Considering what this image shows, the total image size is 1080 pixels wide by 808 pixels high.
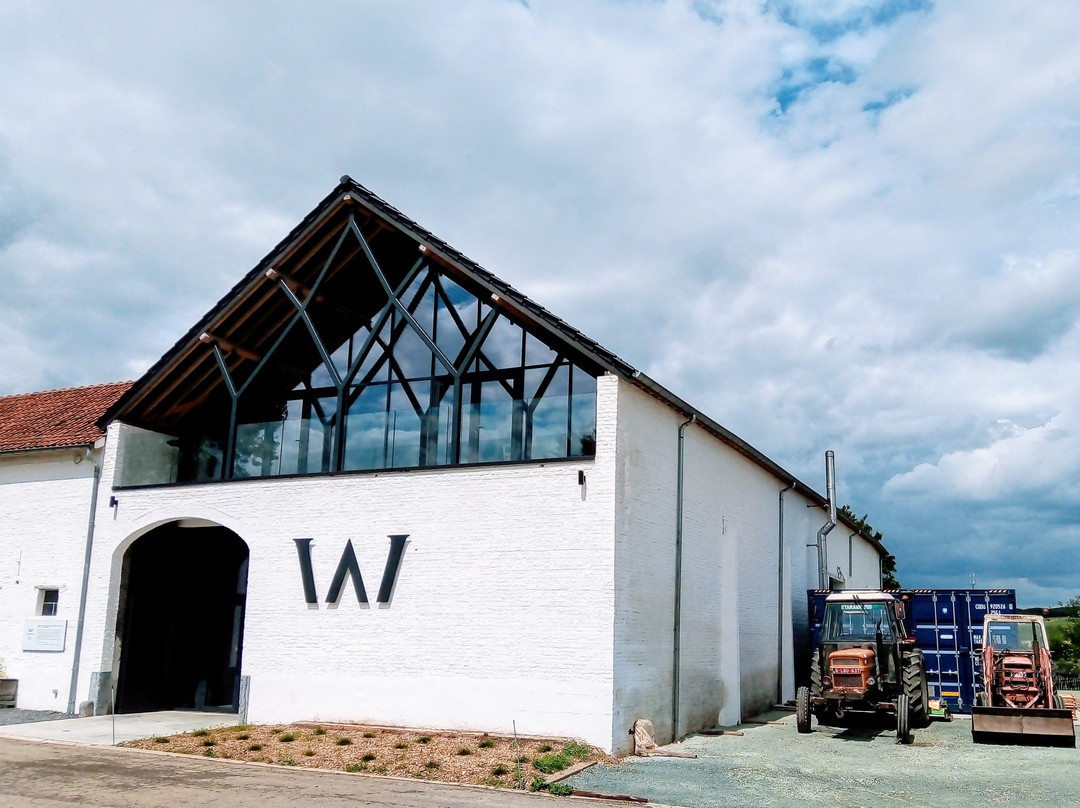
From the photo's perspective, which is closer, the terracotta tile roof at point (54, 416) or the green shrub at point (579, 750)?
the green shrub at point (579, 750)

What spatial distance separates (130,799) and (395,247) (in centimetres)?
1084

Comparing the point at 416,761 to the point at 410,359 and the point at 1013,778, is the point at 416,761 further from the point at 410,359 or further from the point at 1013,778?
the point at 1013,778

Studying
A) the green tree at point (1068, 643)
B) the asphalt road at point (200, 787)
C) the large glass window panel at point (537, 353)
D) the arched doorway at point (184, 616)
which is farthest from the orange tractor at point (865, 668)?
the green tree at point (1068, 643)

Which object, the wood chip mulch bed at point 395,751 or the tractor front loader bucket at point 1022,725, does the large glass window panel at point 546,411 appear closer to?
the wood chip mulch bed at point 395,751

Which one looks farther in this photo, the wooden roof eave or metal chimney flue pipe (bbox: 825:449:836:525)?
metal chimney flue pipe (bbox: 825:449:836:525)

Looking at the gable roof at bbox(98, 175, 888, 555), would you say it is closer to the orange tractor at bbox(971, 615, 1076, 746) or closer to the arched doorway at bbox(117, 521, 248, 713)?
the arched doorway at bbox(117, 521, 248, 713)

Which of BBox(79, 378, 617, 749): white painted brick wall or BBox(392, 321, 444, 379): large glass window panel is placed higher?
BBox(392, 321, 444, 379): large glass window panel

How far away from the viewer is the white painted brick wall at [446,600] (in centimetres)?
1412

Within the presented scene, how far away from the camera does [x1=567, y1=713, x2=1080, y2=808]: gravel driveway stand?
1113cm

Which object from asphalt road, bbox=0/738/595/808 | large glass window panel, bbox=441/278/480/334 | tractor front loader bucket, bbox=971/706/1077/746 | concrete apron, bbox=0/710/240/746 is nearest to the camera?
asphalt road, bbox=0/738/595/808

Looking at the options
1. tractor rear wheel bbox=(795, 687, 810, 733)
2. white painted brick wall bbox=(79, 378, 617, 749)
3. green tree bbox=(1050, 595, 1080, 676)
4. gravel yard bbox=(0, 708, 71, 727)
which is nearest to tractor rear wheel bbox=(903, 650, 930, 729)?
tractor rear wheel bbox=(795, 687, 810, 733)

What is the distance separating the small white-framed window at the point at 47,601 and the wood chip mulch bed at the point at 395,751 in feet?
19.2

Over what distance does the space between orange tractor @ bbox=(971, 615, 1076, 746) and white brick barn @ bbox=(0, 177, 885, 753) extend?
4684mm

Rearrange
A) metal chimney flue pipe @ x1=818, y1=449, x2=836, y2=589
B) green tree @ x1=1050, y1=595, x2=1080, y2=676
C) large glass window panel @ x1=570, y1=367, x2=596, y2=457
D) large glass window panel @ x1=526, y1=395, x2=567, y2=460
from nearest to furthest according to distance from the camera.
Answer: large glass window panel @ x1=570, y1=367, x2=596, y2=457
large glass window panel @ x1=526, y1=395, x2=567, y2=460
metal chimney flue pipe @ x1=818, y1=449, x2=836, y2=589
green tree @ x1=1050, y1=595, x2=1080, y2=676
